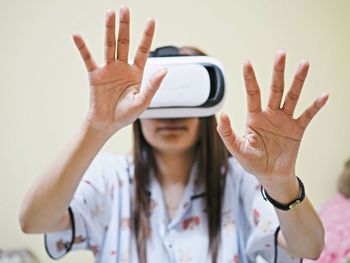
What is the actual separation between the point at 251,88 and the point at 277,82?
0.03 metres

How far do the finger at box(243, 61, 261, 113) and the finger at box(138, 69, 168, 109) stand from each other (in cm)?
12

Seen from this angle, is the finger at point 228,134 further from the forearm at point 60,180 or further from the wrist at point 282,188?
the forearm at point 60,180

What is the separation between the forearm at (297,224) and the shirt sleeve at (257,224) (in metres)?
0.05

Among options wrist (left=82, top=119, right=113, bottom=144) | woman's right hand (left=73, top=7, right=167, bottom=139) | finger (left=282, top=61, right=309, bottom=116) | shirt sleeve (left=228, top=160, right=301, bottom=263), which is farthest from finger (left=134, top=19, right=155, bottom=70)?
shirt sleeve (left=228, top=160, right=301, bottom=263)

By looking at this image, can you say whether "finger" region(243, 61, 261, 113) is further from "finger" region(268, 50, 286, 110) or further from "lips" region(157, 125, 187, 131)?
"lips" region(157, 125, 187, 131)

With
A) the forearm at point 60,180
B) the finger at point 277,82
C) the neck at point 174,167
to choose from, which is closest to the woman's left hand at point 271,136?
the finger at point 277,82

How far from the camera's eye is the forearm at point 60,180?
68cm

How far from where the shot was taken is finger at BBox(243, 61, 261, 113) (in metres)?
0.56

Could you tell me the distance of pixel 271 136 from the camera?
0.60 meters

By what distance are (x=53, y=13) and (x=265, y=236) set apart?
0.93 m

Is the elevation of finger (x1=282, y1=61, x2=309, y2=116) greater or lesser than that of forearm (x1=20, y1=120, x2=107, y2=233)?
greater

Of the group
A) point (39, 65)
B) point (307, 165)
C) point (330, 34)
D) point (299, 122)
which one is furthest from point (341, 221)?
point (39, 65)

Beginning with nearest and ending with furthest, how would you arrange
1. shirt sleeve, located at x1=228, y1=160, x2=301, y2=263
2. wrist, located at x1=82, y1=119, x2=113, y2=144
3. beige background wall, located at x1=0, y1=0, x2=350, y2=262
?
wrist, located at x1=82, y1=119, x2=113, y2=144, shirt sleeve, located at x1=228, y1=160, x2=301, y2=263, beige background wall, located at x1=0, y1=0, x2=350, y2=262

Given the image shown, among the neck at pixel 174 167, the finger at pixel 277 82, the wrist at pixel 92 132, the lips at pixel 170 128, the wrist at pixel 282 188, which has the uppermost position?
the finger at pixel 277 82
